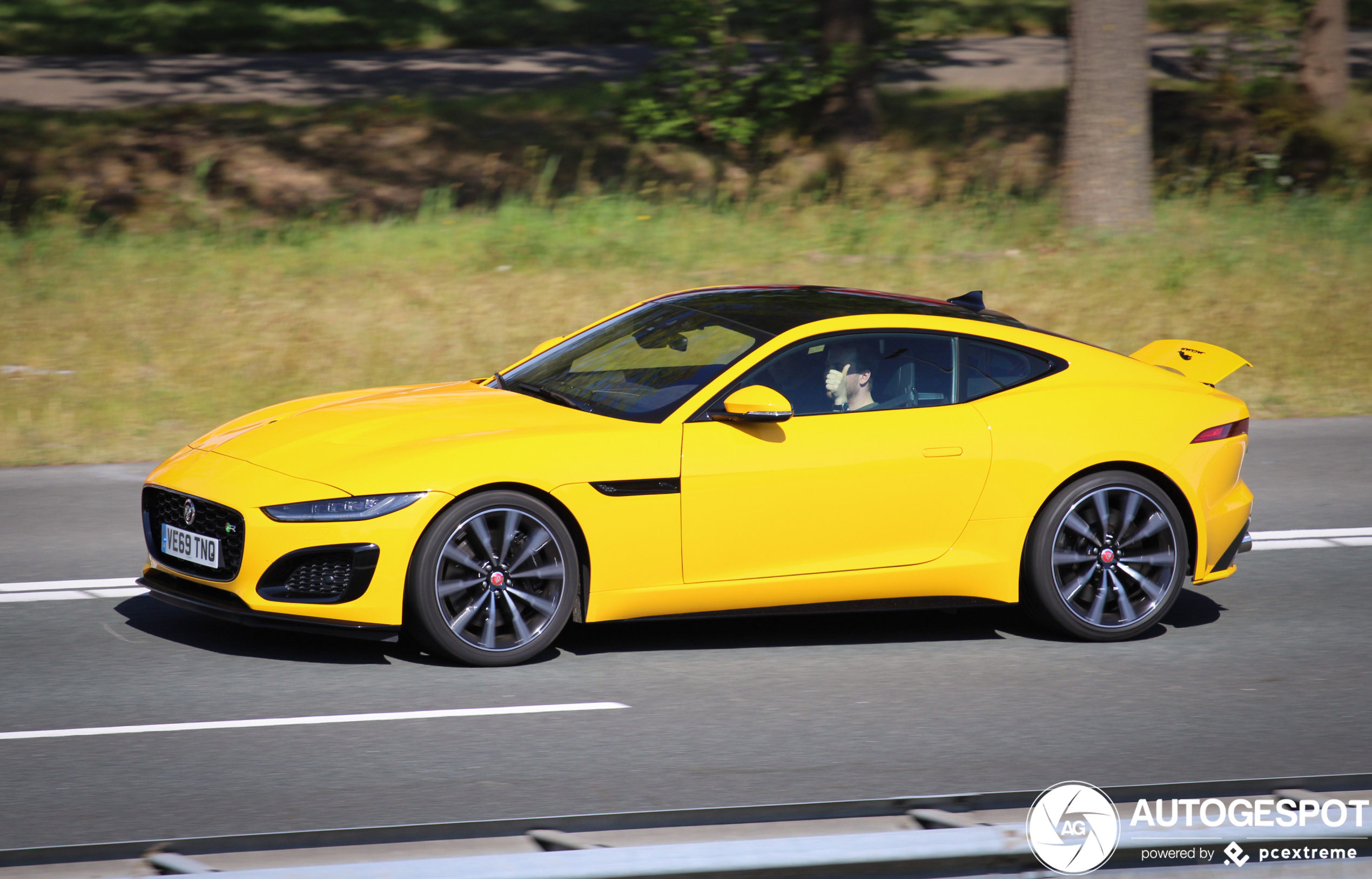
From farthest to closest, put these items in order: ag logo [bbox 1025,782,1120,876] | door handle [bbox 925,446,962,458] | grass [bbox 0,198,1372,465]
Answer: grass [bbox 0,198,1372,465] → door handle [bbox 925,446,962,458] → ag logo [bbox 1025,782,1120,876]

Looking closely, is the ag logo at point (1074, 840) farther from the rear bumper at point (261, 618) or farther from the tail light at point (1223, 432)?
the tail light at point (1223, 432)

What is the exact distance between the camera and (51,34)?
24719 millimetres

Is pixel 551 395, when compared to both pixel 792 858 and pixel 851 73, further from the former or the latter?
pixel 851 73

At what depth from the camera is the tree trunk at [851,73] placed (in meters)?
19.7

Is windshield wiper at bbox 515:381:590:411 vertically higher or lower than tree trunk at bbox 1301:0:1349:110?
lower

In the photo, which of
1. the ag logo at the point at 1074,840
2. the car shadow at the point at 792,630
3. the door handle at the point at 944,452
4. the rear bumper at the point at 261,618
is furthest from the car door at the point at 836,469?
the ag logo at the point at 1074,840

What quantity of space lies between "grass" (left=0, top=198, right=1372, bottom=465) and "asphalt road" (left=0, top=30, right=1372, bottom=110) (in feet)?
16.7

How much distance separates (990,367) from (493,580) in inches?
93.8

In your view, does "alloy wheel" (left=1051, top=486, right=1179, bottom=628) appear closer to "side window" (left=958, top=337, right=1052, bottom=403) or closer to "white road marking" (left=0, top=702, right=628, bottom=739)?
"side window" (left=958, top=337, right=1052, bottom=403)

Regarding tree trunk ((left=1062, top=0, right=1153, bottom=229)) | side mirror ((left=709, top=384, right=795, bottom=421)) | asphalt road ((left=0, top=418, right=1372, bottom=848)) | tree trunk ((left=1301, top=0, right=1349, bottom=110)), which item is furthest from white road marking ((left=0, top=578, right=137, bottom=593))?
tree trunk ((left=1301, top=0, right=1349, bottom=110))

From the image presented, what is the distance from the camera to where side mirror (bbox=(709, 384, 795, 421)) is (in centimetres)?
616

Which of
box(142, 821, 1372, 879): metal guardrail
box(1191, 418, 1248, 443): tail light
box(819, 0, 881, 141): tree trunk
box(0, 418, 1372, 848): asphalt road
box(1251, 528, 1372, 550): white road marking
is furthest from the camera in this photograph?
box(819, 0, 881, 141): tree trunk

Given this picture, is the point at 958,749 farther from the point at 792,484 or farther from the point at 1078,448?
the point at 1078,448

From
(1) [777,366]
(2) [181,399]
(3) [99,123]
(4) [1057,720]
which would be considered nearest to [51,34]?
(3) [99,123]
